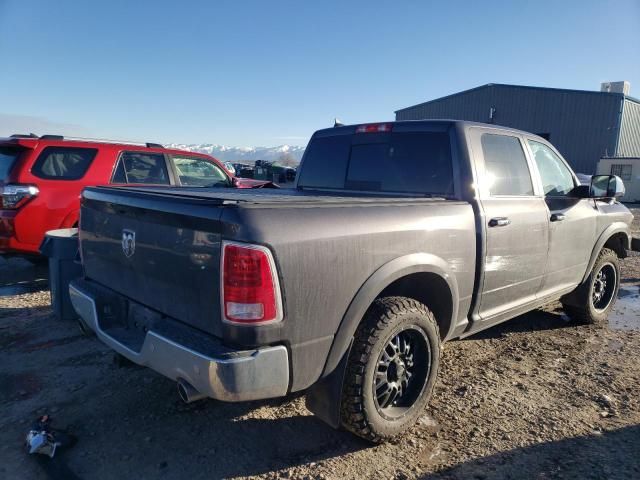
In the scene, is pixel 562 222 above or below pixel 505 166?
below

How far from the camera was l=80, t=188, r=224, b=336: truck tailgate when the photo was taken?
2074mm

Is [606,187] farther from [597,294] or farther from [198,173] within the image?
[198,173]

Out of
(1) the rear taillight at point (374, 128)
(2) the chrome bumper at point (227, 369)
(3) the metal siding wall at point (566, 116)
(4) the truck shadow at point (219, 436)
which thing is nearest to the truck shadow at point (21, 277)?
(4) the truck shadow at point (219, 436)

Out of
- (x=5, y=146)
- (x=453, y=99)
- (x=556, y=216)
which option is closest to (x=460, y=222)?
(x=556, y=216)

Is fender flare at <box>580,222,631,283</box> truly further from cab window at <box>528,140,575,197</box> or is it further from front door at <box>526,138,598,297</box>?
cab window at <box>528,140,575,197</box>

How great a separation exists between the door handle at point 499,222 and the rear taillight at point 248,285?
189 cm

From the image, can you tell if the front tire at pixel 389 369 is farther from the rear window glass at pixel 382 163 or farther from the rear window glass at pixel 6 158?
the rear window glass at pixel 6 158

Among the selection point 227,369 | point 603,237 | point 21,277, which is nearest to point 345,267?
point 227,369

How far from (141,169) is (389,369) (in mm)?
5198

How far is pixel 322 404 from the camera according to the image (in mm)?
2447

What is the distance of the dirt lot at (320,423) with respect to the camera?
2.51 m

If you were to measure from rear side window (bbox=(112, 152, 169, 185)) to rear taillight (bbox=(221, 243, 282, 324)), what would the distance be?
4.94m

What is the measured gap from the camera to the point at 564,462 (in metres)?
2.59

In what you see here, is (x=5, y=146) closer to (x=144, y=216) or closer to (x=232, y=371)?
(x=144, y=216)
